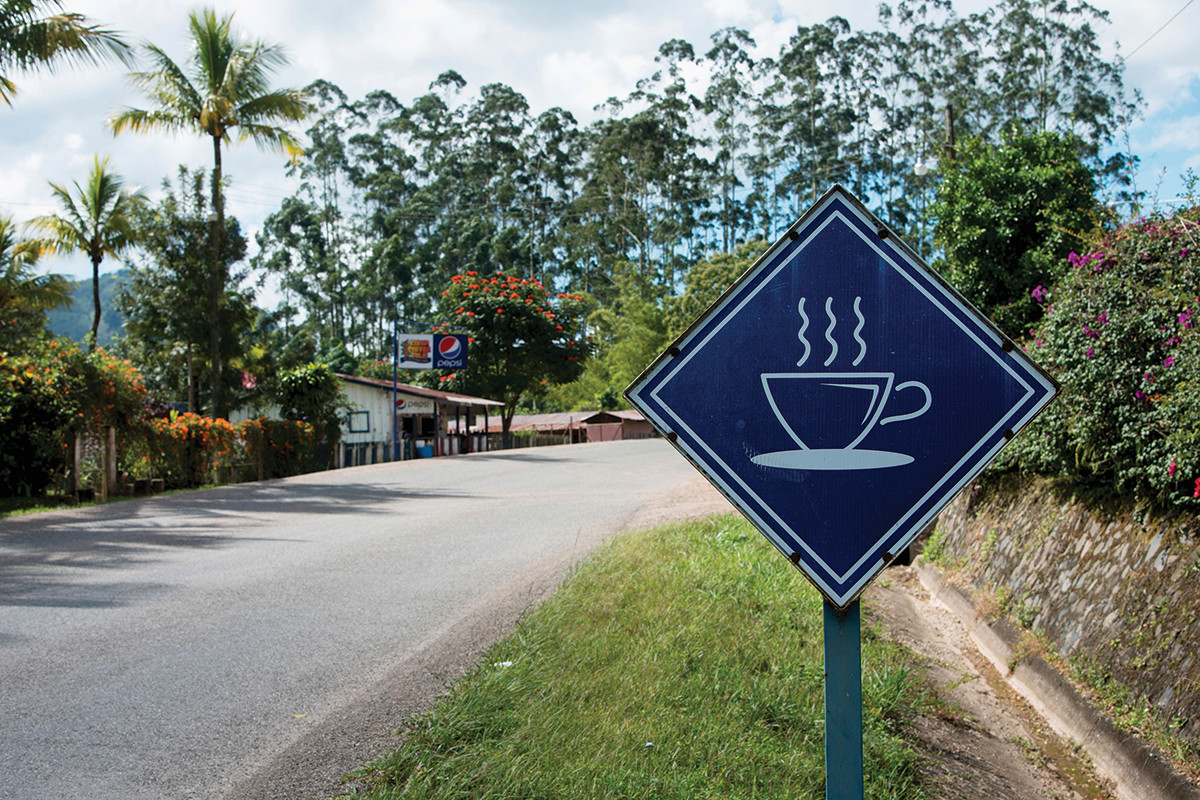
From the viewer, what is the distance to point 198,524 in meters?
12.2

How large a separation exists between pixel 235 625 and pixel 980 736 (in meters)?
4.92

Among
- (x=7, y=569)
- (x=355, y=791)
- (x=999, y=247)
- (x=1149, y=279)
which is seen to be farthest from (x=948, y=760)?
(x=999, y=247)

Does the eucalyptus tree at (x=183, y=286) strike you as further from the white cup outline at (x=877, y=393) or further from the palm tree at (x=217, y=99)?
the white cup outline at (x=877, y=393)

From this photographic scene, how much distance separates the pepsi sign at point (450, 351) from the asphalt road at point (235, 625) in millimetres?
22150

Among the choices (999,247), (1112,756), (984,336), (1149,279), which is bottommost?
(1112,756)

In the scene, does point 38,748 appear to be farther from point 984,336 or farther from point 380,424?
point 380,424

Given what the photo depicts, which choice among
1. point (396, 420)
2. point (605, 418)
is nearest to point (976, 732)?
point (396, 420)

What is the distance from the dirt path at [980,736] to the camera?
4383 millimetres

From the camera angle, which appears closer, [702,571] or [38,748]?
[38,748]

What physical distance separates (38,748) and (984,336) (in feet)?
14.3

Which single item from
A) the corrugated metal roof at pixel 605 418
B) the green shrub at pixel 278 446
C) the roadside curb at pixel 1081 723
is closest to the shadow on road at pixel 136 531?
the green shrub at pixel 278 446

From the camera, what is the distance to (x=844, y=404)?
1.91m

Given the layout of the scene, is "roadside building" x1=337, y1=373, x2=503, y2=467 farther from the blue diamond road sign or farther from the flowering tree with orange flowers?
the blue diamond road sign

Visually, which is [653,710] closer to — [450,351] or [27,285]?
[27,285]
